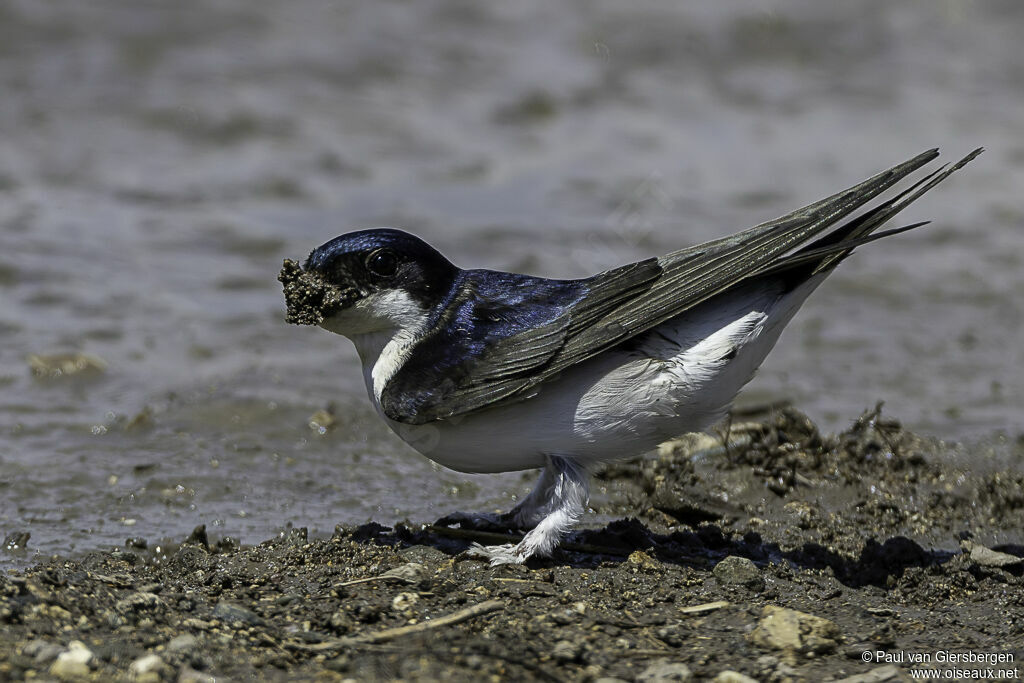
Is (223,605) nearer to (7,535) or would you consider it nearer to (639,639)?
(639,639)

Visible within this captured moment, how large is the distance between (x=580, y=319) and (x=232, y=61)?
9.46 m

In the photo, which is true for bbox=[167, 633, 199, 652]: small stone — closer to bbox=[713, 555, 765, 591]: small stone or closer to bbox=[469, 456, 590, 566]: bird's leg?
bbox=[469, 456, 590, 566]: bird's leg

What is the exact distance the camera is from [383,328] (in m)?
4.93

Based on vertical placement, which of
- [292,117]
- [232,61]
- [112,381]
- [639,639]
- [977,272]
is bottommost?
[639,639]

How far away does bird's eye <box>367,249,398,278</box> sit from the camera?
4781 mm

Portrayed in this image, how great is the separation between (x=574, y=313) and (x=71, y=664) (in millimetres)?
2283

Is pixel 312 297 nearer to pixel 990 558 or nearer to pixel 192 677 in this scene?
pixel 192 677

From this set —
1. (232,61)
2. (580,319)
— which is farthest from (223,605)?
(232,61)

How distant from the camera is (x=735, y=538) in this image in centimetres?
536

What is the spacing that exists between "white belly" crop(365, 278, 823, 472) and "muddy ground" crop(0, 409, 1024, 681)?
17.4 inches

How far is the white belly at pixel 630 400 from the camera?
468 cm

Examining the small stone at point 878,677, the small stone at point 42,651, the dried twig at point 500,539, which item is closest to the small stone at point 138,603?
the small stone at point 42,651

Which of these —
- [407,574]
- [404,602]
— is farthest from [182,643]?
[407,574]

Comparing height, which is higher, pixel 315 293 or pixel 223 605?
pixel 315 293
